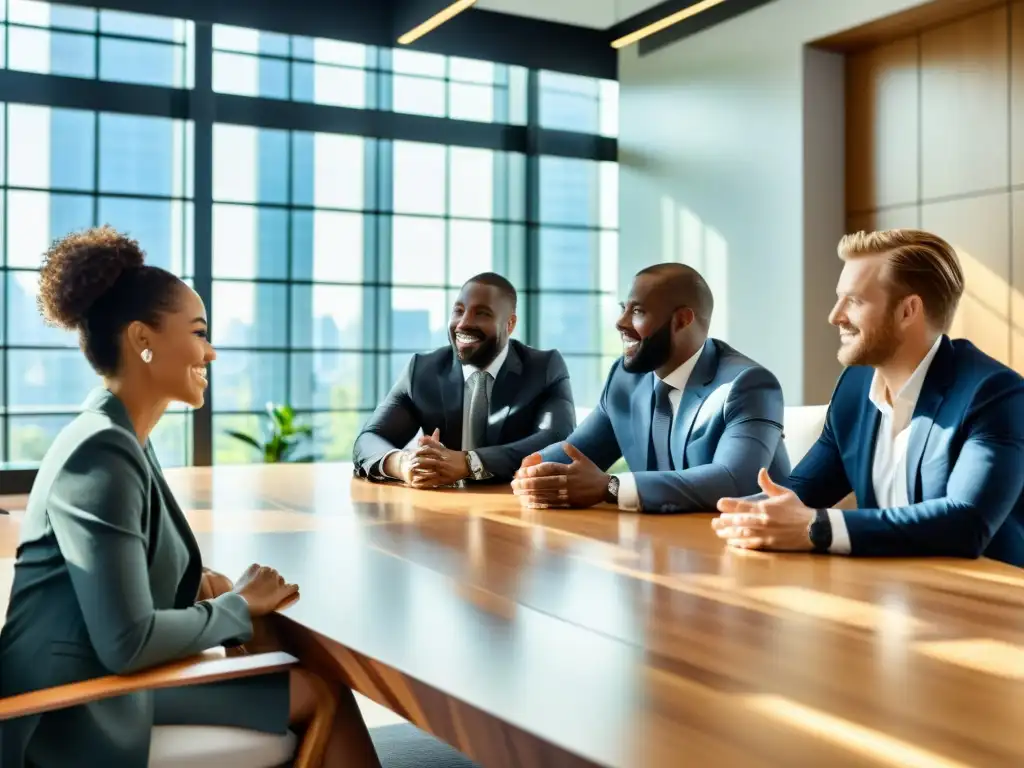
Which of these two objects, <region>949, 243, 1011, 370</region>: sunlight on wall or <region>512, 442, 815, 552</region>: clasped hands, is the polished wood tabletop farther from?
<region>949, 243, 1011, 370</region>: sunlight on wall

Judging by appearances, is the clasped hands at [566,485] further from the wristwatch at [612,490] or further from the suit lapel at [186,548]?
the suit lapel at [186,548]

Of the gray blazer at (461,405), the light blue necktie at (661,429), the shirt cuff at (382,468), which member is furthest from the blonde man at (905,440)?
the shirt cuff at (382,468)

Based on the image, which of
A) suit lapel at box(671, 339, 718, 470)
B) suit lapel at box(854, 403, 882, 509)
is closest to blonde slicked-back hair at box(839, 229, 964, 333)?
suit lapel at box(854, 403, 882, 509)

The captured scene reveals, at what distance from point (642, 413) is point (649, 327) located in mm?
253

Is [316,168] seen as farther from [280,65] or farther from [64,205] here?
[64,205]

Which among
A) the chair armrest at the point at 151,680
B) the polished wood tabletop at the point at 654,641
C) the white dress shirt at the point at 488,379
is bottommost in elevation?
the chair armrest at the point at 151,680

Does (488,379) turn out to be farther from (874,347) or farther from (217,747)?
(217,747)

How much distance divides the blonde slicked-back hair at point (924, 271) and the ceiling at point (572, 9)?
555 centimetres

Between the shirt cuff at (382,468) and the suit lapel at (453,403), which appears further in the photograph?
the suit lapel at (453,403)

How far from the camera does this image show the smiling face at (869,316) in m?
2.19

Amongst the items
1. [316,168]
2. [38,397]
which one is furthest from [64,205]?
[316,168]

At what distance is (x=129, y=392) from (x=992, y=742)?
128cm

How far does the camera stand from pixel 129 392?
5.47 ft

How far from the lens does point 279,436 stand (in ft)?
24.5
